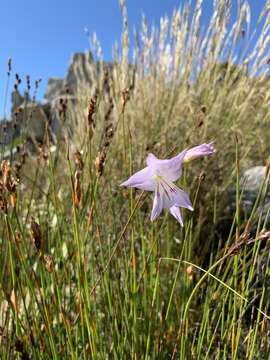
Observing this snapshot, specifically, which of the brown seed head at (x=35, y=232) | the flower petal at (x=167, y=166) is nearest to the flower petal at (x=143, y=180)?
the flower petal at (x=167, y=166)

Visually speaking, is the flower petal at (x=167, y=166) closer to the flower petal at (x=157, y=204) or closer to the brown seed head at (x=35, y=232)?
the flower petal at (x=157, y=204)

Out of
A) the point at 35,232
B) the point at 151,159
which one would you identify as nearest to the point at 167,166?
the point at 151,159

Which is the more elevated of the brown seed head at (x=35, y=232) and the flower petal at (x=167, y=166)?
the flower petal at (x=167, y=166)

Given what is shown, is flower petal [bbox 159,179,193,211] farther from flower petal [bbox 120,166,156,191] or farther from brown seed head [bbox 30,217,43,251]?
brown seed head [bbox 30,217,43,251]

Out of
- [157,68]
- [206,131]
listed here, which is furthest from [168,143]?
[157,68]

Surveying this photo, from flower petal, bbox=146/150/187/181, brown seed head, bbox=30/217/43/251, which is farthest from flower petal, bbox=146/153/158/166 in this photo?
brown seed head, bbox=30/217/43/251

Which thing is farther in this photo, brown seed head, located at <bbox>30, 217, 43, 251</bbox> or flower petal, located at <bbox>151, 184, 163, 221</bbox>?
flower petal, located at <bbox>151, 184, 163, 221</bbox>

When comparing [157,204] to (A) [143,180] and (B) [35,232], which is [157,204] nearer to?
(A) [143,180]
